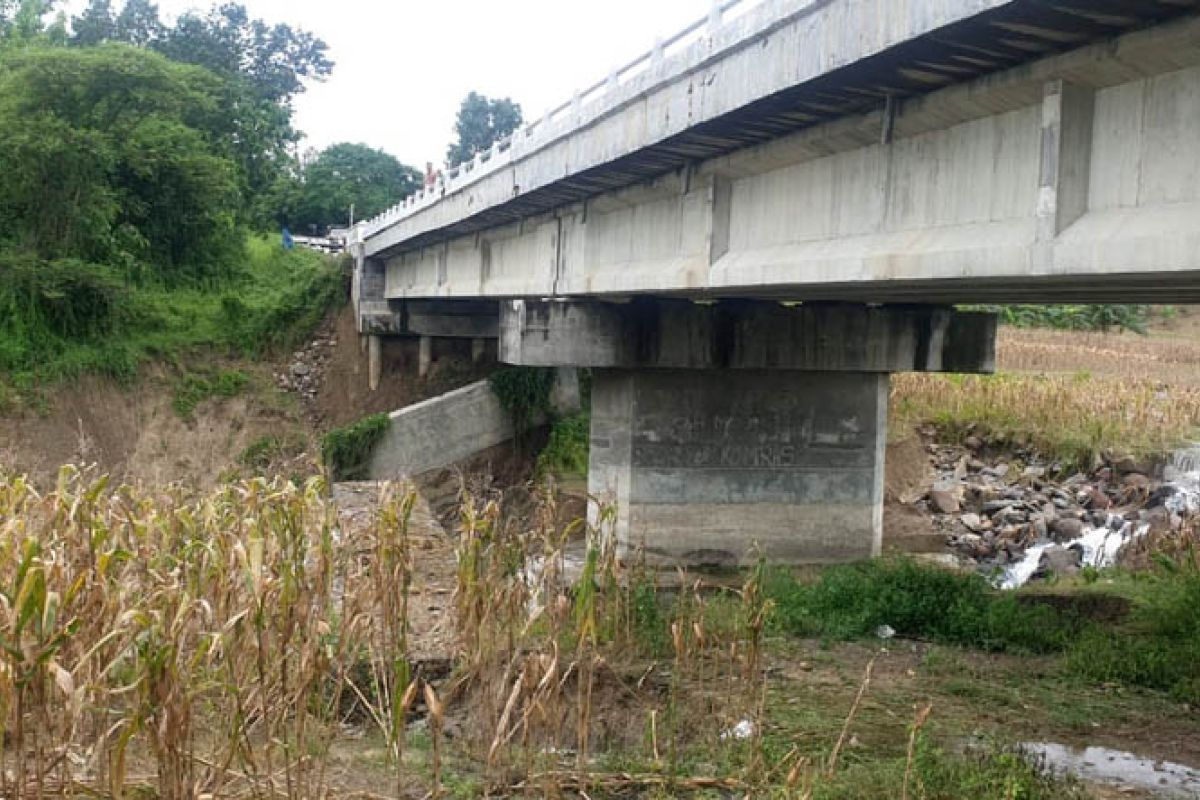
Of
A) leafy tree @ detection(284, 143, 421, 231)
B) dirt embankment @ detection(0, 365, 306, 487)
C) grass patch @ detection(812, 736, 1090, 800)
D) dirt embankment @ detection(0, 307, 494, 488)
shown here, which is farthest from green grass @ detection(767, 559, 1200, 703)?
leafy tree @ detection(284, 143, 421, 231)

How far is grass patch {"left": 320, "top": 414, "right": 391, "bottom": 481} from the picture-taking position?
2486 cm

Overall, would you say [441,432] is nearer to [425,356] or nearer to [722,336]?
[425,356]

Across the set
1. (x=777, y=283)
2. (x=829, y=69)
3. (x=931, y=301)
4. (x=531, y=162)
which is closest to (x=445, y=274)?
(x=531, y=162)

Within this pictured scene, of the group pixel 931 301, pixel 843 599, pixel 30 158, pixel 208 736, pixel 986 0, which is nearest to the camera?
pixel 986 0

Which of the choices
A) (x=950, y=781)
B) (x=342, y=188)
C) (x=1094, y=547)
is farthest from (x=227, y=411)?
(x=342, y=188)

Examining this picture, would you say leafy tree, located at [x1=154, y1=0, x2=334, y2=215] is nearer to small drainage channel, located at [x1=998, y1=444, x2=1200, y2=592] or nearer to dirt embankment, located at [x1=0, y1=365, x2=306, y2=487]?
dirt embankment, located at [x1=0, y1=365, x2=306, y2=487]

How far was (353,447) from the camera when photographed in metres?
24.9

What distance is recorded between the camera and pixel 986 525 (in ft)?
71.9

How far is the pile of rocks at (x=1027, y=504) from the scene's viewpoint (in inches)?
813

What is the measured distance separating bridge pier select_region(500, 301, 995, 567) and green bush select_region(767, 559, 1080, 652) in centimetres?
243

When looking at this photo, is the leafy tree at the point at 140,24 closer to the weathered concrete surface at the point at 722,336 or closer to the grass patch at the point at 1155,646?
the weathered concrete surface at the point at 722,336

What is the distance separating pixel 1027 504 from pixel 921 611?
453 inches

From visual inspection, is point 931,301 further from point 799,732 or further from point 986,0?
point 986,0

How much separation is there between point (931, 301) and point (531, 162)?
18.0ft
